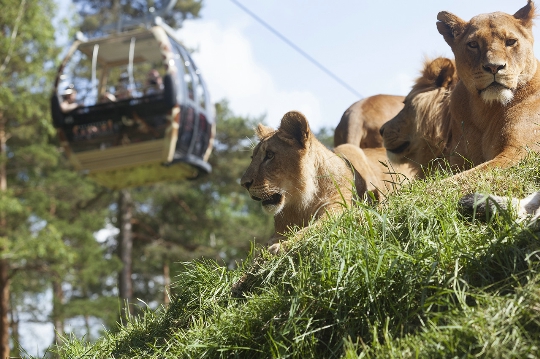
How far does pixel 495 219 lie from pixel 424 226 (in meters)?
0.33

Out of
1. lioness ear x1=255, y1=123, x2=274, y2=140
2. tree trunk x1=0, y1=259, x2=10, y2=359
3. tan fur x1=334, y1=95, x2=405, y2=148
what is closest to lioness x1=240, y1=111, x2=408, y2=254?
lioness ear x1=255, y1=123, x2=274, y2=140

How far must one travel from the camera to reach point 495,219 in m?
3.54

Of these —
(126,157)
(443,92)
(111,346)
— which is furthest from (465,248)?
(126,157)

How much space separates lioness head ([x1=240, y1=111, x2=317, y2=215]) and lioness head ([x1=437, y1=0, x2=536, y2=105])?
121 cm

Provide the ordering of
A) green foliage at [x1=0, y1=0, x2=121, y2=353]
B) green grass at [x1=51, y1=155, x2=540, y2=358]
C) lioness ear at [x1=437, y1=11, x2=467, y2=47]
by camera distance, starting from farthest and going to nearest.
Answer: green foliage at [x1=0, y1=0, x2=121, y2=353]
lioness ear at [x1=437, y1=11, x2=467, y2=47]
green grass at [x1=51, y1=155, x2=540, y2=358]

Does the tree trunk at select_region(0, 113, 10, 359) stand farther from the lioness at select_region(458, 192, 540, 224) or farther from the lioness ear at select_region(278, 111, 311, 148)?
the lioness at select_region(458, 192, 540, 224)

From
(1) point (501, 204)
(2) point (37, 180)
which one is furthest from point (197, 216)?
Answer: (1) point (501, 204)

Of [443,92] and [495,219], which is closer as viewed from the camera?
[495,219]

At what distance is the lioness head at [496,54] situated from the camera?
4809 mm

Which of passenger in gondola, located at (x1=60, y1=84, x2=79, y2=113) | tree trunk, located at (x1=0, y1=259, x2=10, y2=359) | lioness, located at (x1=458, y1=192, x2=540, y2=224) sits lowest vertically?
tree trunk, located at (x1=0, y1=259, x2=10, y2=359)

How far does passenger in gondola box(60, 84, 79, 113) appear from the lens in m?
17.9

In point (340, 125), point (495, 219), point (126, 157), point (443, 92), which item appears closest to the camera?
point (495, 219)

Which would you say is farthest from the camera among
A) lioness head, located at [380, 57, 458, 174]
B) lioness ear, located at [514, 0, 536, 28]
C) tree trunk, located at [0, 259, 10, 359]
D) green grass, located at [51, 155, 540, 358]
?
tree trunk, located at [0, 259, 10, 359]

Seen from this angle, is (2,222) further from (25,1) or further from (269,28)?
(269,28)
